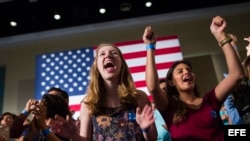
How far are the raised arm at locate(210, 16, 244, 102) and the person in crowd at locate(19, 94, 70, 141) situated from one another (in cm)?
102

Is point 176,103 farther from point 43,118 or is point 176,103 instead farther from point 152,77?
point 43,118

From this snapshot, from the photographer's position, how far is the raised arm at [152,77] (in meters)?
1.78

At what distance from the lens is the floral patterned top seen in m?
1.59

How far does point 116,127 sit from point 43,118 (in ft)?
1.69

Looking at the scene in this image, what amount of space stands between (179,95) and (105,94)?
1.85ft

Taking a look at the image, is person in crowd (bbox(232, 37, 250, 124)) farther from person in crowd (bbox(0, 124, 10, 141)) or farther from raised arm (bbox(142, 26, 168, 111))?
person in crowd (bbox(0, 124, 10, 141))

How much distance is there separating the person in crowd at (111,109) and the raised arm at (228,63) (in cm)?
52

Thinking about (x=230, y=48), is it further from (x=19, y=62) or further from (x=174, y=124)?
(x=19, y=62)

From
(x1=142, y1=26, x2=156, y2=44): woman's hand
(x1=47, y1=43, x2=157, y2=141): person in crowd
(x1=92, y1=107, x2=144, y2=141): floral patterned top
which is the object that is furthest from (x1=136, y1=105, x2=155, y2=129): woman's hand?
(x1=142, y1=26, x2=156, y2=44): woman's hand

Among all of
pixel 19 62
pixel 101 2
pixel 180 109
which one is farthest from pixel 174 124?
pixel 19 62

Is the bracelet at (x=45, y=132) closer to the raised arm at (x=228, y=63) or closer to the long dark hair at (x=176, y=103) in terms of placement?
the long dark hair at (x=176, y=103)

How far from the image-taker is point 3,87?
581 centimetres

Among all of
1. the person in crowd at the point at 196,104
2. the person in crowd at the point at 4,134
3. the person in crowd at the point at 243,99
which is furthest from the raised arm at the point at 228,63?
the person in crowd at the point at 4,134

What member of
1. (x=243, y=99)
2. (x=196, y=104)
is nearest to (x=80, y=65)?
(x=243, y=99)
